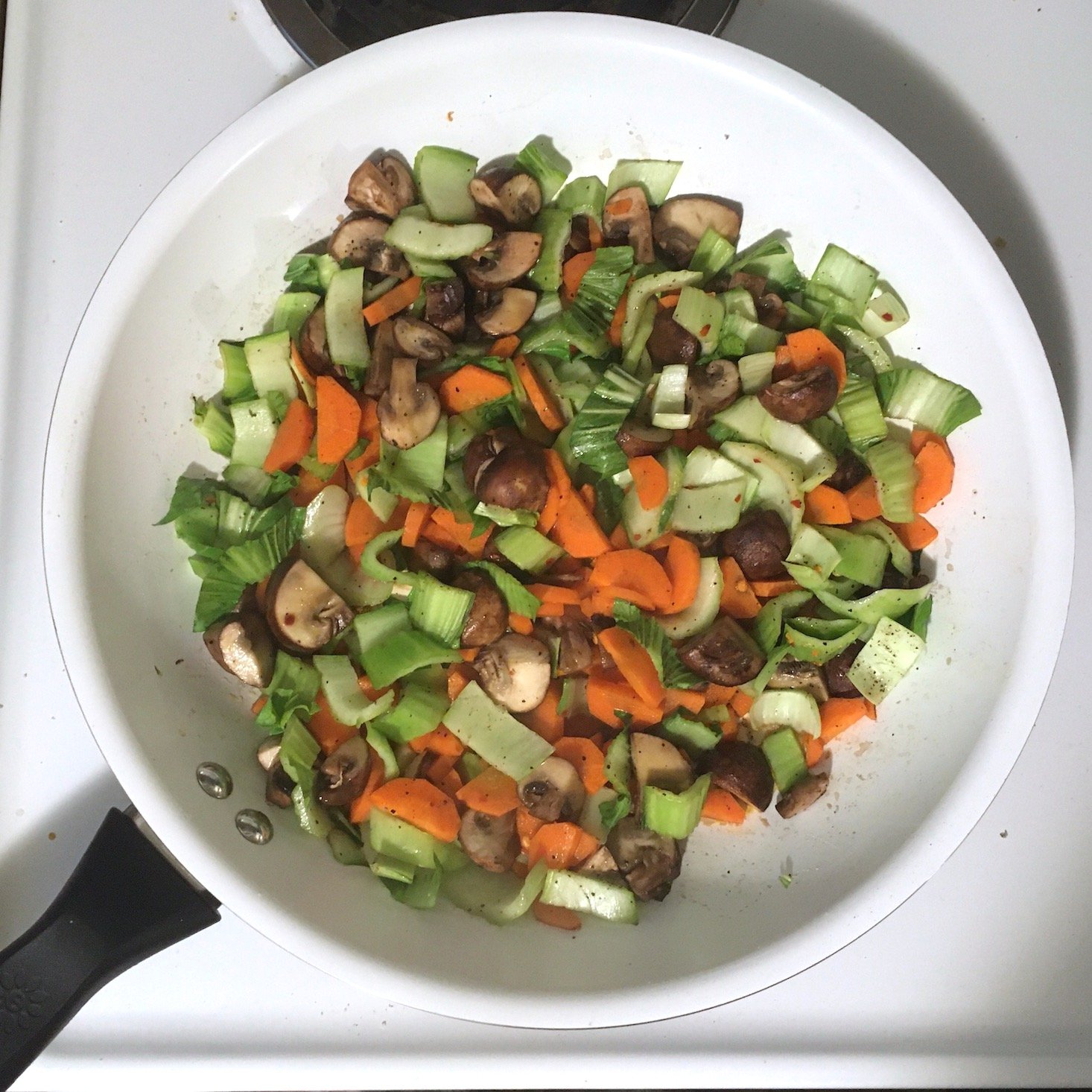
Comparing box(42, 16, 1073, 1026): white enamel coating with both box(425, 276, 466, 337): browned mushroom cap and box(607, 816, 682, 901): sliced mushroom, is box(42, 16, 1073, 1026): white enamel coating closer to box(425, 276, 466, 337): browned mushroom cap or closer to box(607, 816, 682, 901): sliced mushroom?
box(607, 816, 682, 901): sliced mushroom

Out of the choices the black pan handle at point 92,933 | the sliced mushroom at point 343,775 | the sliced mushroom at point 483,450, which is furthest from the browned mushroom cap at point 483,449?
the black pan handle at point 92,933

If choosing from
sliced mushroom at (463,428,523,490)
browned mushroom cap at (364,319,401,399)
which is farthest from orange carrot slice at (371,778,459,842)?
browned mushroom cap at (364,319,401,399)

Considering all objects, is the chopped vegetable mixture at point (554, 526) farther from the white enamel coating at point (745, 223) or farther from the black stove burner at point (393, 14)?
the black stove burner at point (393, 14)

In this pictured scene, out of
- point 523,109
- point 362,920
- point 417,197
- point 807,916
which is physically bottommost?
point 362,920

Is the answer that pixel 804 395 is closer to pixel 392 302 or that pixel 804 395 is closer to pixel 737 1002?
pixel 392 302

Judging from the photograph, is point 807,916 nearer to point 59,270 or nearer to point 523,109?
point 523,109

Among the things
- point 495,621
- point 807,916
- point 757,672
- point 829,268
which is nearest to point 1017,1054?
point 807,916

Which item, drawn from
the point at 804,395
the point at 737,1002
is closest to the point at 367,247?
the point at 804,395
